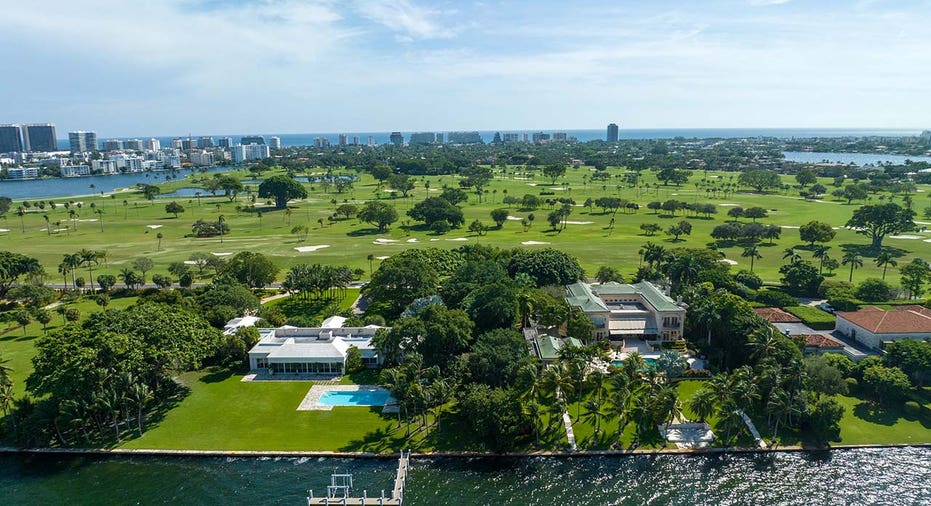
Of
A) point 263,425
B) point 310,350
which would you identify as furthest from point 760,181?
point 263,425

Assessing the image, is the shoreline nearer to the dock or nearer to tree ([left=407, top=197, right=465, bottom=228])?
the dock

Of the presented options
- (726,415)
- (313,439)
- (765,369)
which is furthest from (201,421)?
(765,369)

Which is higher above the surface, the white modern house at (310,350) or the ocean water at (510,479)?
the white modern house at (310,350)

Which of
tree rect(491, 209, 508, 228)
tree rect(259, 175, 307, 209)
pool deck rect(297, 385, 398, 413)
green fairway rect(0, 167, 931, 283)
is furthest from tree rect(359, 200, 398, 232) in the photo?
pool deck rect(297, 385, 398, 413)

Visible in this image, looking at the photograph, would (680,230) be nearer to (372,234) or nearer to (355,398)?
(372,234)

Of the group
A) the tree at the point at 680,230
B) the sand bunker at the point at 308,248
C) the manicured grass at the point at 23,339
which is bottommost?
the manicured grass at the point at 23,339

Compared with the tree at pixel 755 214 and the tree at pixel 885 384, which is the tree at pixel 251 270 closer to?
the tree at pixel 885 384

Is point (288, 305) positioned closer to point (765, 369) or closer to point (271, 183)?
point (765, 369)

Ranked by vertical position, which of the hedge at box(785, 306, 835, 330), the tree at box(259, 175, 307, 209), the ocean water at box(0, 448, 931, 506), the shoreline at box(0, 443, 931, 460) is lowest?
the ocean water at box(0, 448, 931, 506)

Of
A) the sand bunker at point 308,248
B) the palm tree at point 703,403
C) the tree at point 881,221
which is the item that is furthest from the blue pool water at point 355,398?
the tree at point 881,221
